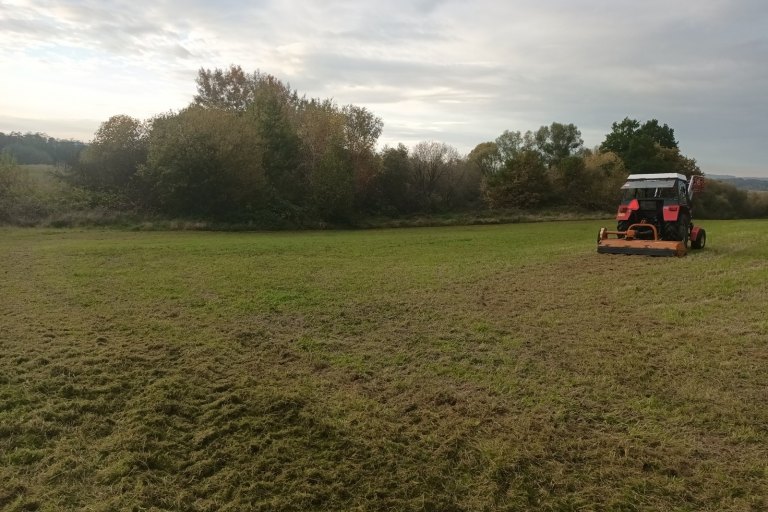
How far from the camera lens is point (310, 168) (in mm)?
40188

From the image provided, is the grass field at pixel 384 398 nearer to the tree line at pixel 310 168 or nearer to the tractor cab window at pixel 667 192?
the tractor cab window at pixel 667 192

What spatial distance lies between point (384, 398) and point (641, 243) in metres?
12.4

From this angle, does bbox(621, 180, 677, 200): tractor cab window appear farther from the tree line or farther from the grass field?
the tree line

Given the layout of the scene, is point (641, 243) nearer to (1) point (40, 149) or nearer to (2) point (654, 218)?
(2) point (654, 218)

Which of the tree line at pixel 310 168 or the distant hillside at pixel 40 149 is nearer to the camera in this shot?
the tree line at pixel 310 168

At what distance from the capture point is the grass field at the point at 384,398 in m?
4.06

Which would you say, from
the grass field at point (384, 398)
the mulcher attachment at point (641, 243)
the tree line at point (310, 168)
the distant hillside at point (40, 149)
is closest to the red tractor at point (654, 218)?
the mulcher attachment at point (641, 243)

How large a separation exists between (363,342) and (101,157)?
1342 inches

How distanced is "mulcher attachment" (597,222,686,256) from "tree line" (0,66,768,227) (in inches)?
940

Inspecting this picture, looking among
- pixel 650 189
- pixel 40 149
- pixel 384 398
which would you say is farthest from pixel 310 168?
pixel 384 398

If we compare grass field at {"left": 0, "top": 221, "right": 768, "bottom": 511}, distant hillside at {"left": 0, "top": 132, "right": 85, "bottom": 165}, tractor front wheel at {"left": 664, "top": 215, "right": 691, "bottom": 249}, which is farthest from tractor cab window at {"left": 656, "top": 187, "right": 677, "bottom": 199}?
distant hillside at {"left": 0, "top": 132, "right": 85, "bottom": 165}

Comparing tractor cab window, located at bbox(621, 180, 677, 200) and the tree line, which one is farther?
the tree line

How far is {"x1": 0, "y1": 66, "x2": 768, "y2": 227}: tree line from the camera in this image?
106ft

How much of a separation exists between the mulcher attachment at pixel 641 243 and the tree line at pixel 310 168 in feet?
78.4
